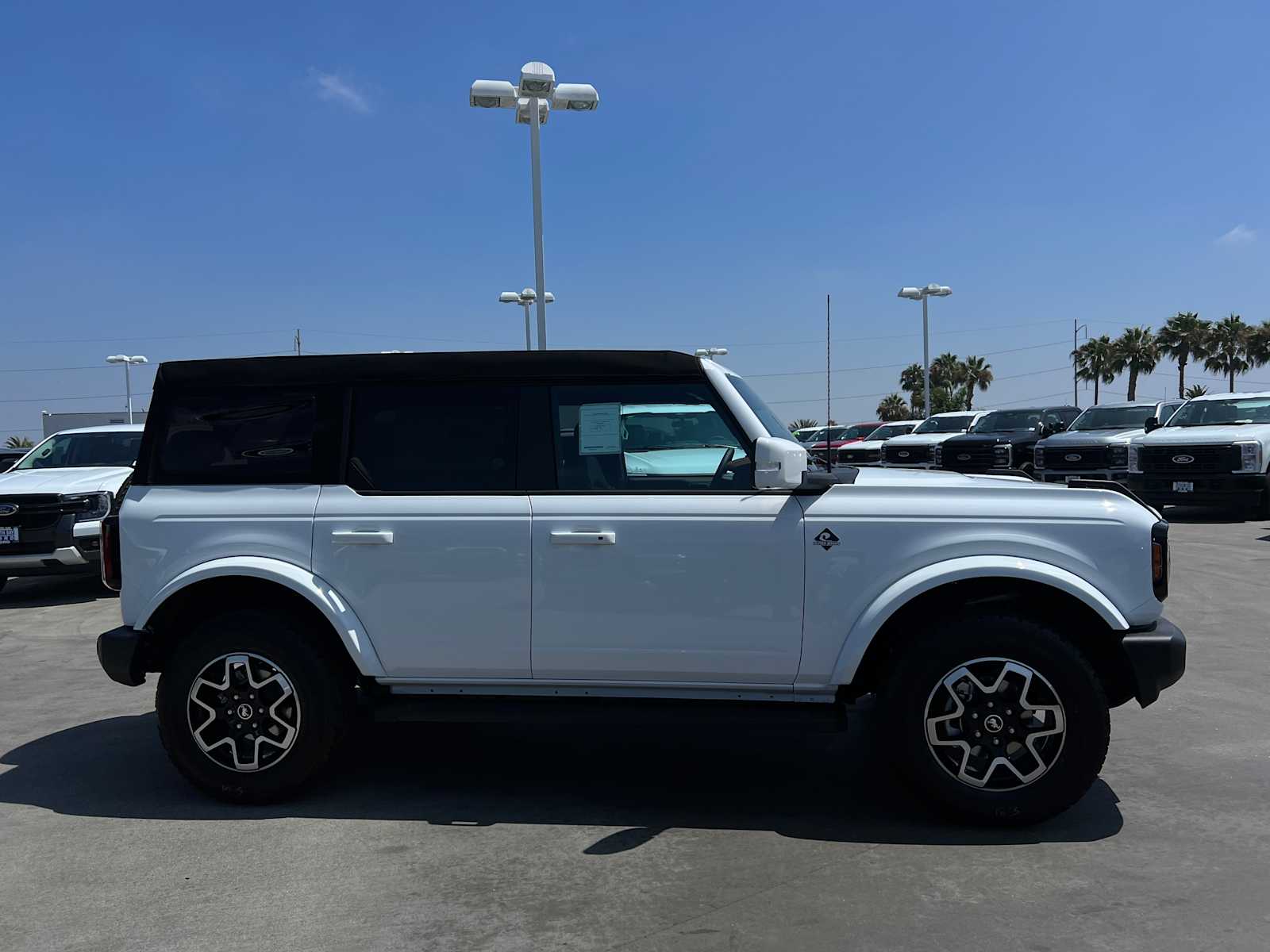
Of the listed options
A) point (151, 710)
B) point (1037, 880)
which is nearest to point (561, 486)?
point (1037, 880)

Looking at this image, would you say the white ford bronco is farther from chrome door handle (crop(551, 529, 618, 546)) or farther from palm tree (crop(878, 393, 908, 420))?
palm tree (crop(878, 393, 908, 420))

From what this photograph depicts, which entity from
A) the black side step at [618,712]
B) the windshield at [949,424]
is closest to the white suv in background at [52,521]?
the black side step at [618,712]

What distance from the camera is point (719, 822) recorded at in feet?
13.4

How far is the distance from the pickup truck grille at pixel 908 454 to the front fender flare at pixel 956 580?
19.9 meters

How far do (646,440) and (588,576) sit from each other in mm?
665

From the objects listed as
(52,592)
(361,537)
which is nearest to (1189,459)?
(361,537)

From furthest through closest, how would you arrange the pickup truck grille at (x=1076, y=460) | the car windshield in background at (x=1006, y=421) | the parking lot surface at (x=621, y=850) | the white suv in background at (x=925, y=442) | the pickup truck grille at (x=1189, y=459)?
the white suv in background at (x=925, y=442), the car windshield in background at (x=1006, y=421), the pickup truck grille at (x=1076, y=460), the pickup truck grille at (x=1189, y=459), the parking lot surface at (x=621, y=850)

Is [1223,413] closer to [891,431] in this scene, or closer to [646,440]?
[891,431]

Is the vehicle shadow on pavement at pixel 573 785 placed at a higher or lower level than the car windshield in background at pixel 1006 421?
lower

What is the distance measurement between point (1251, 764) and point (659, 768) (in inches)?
109

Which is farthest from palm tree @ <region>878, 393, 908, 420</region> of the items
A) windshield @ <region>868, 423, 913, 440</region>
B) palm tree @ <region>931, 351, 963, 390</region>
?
windshield @ <region>868, 423, 913, 440</region>

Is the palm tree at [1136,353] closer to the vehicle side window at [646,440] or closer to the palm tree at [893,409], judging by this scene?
the palm tree at [893,409]

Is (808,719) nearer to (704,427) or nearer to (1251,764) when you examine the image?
(704,427)

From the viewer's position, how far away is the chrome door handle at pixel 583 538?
13.4 feet
